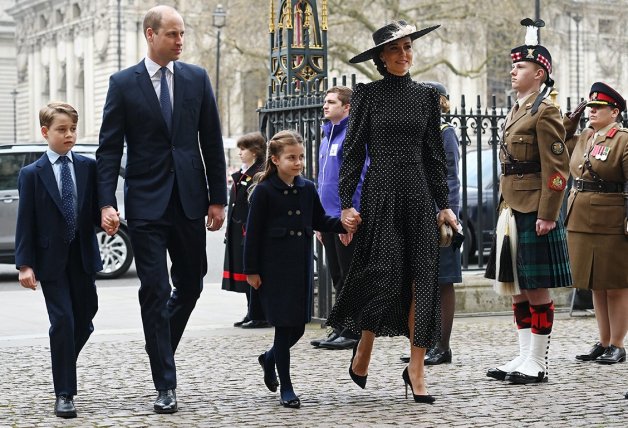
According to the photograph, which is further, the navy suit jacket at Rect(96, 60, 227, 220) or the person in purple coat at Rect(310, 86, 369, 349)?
the person in purple coat at Rect(310, 86, 369, 349)

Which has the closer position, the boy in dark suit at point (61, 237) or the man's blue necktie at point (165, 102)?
the boy in dark suit at point (61, 237)

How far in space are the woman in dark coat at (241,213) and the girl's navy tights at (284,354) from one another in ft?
11.1

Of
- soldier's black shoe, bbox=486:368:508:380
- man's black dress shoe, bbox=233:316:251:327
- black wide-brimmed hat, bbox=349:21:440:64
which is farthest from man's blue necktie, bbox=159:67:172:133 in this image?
man's black dress shoe, bbox=233:316:251:327

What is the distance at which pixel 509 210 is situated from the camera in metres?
8.32

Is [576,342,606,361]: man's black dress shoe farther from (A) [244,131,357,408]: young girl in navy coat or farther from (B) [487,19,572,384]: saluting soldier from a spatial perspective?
(A) [244,131,357,408]: young girl in navy coat

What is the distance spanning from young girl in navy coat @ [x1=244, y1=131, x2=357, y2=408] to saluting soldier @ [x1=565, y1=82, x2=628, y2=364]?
2.44 m

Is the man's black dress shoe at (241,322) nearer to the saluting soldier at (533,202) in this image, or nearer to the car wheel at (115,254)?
the saluting soldier at (533,202)

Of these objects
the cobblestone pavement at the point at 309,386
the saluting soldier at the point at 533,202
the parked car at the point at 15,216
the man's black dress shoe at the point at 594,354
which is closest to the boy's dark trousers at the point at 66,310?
the cobblestone pavement at the point at 309,386

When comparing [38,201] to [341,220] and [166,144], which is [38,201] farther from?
[341,220]

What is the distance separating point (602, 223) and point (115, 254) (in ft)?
29.2

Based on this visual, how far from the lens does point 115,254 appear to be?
17.0m

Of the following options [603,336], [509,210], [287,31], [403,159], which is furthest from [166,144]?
[287,31]

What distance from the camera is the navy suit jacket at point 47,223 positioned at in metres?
7.14

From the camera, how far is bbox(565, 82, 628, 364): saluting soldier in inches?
360
